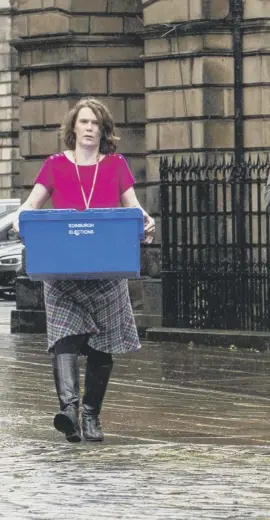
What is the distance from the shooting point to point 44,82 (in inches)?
753

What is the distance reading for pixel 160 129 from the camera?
1783 cm

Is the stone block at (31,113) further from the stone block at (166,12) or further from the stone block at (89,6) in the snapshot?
the stone block at (166,12)

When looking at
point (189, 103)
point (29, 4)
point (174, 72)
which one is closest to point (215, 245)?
point (189, 103)

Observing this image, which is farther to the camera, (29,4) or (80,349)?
(29,4)

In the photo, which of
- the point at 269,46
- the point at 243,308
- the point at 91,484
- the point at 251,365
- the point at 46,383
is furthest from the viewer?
the point at 269,46

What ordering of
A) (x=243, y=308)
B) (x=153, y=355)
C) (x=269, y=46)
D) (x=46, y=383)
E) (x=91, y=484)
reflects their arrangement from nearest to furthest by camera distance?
(x=91, y=484), (x=46, y=383), (x=153, y=355), (x=243, y=308), (x=269, y=46)

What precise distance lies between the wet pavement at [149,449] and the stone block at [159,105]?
14.1 feet

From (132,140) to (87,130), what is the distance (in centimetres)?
1029

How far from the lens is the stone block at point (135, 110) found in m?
19.3

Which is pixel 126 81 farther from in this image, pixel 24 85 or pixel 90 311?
pixel 90 311

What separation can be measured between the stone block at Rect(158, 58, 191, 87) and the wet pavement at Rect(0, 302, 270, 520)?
433cm

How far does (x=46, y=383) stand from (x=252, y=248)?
448 centimetres

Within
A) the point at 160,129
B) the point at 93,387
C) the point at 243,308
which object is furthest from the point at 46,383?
the point at 160,129

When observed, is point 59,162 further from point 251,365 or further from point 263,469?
point 251,365
